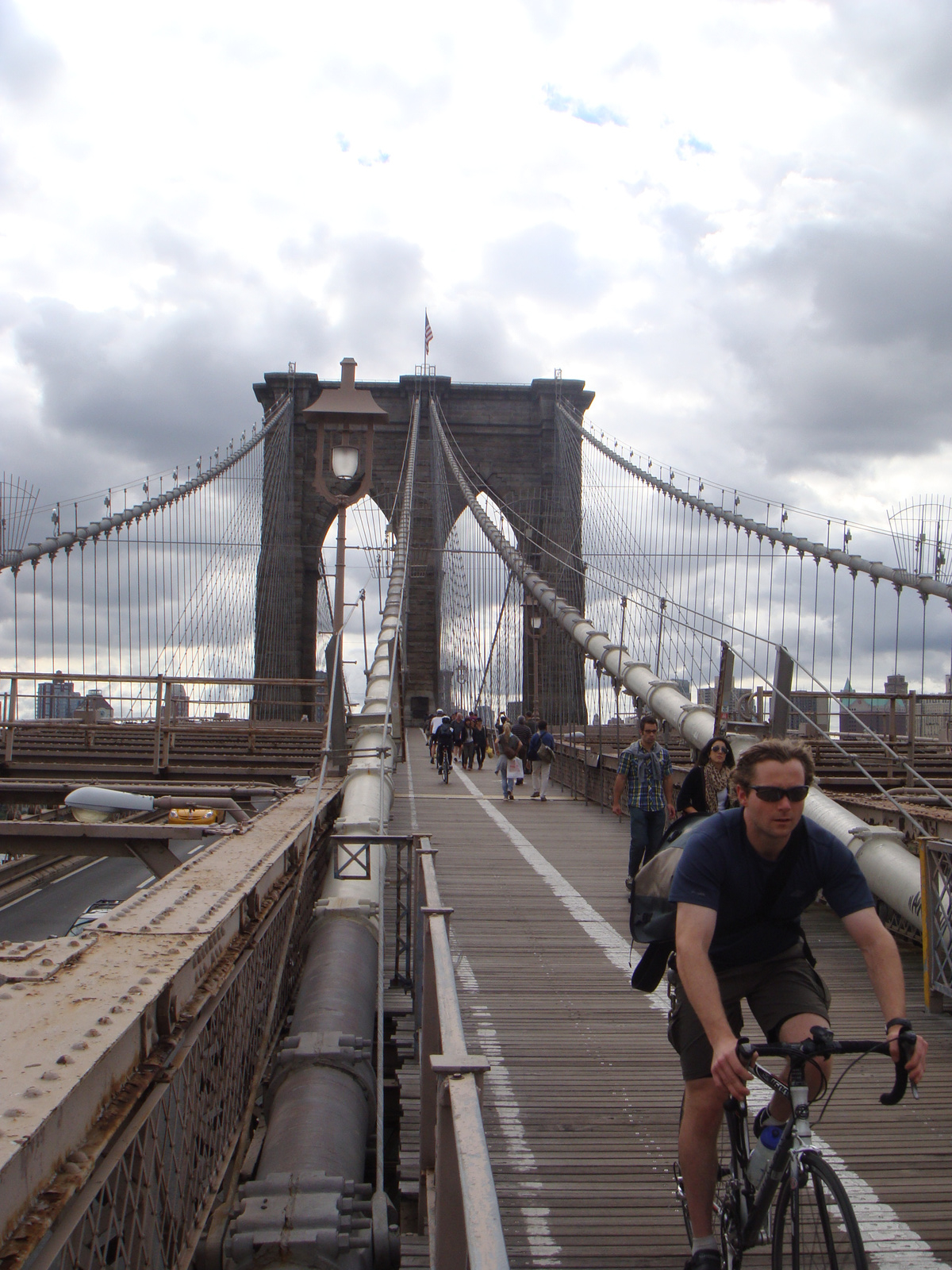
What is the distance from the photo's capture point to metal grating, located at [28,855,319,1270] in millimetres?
1966

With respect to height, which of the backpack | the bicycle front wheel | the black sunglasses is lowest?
the bicycle front wheel

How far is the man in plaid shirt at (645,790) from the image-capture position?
21.4 ft

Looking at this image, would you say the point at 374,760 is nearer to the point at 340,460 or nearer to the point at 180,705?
the point at 340,460

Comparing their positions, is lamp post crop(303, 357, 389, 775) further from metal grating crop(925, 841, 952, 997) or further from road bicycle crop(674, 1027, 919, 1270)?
road bicycle crop(674, 1027, 919, 1270)

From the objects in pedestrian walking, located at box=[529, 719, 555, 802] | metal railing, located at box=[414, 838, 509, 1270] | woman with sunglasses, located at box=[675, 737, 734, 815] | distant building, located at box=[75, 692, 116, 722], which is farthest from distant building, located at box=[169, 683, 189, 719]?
metal railing, located at box=[414, 838, 509, 1270]

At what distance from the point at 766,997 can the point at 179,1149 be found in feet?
5.36

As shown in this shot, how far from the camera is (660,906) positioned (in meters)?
2.37

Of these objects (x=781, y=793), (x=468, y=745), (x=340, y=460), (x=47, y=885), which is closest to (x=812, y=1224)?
(x=781, y=793)

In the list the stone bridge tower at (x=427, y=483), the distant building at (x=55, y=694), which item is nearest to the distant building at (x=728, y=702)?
the distant building at (x=55, y=694)

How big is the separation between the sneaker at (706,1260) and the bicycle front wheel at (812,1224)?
182mm

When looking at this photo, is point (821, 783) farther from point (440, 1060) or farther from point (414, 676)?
point (414, 676)

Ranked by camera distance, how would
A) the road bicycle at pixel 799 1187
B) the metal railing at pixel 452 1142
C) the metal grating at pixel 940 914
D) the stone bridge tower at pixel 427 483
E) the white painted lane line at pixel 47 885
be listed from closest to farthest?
the metal railing at pixel 452 1142 → the road bicycle at pixel 799 1187 → the metal grating at pixel 940 914 → the white painted lane line at pixel 47 885 → the stone bridge tower at pixel 427 483

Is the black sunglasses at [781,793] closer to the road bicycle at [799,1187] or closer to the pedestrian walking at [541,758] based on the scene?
the road bicycle at [799,1187]

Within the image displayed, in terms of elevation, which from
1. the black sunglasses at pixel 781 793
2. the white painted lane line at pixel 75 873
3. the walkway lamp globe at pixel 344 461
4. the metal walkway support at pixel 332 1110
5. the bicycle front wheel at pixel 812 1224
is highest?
the walkway lamp globe at pixel 344 461
